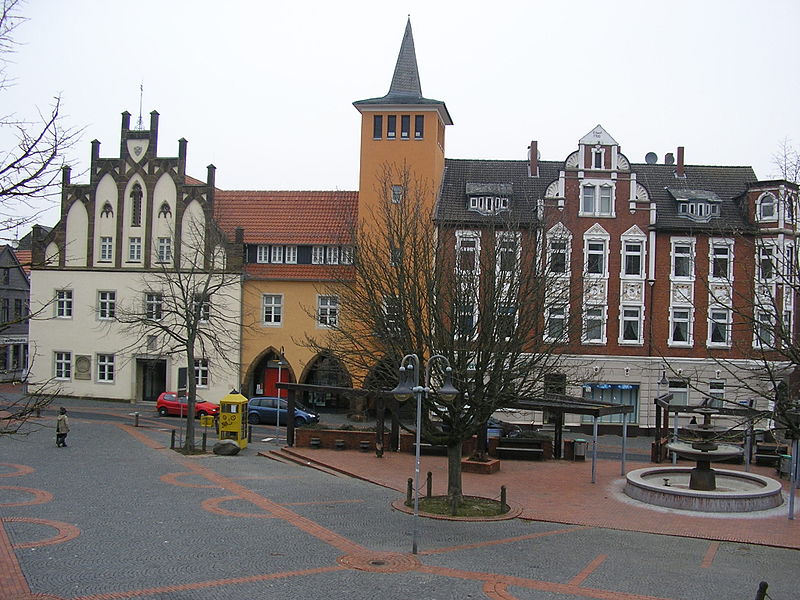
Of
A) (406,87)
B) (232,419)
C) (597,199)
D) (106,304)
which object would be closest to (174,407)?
(106,304)

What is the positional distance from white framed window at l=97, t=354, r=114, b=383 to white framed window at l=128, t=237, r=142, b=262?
5.36 metres

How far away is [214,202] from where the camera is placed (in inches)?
1730

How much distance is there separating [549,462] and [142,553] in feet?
56.5

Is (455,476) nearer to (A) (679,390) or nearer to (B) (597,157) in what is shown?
(A) (679,390)

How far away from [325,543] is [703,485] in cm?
1164

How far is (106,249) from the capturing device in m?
43.8

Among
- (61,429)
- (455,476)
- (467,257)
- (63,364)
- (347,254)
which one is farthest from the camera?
(63,364)

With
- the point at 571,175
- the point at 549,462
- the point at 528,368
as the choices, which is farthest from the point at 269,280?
the point at 528,368

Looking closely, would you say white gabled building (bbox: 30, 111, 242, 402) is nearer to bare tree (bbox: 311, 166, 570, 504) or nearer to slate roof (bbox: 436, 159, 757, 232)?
slate roof (bbox: 436, 159, 757, 232)

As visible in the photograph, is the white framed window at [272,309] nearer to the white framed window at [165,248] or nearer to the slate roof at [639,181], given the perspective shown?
the white framed window at [165,248]

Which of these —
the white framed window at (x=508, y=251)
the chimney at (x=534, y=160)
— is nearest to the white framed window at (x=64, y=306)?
the chimney at (x=534, y=160)

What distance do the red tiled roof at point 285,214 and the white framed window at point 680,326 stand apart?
17.0 metres

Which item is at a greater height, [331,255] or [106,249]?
[106,249]

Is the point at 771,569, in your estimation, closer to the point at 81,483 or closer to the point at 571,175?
the point at 81,483
